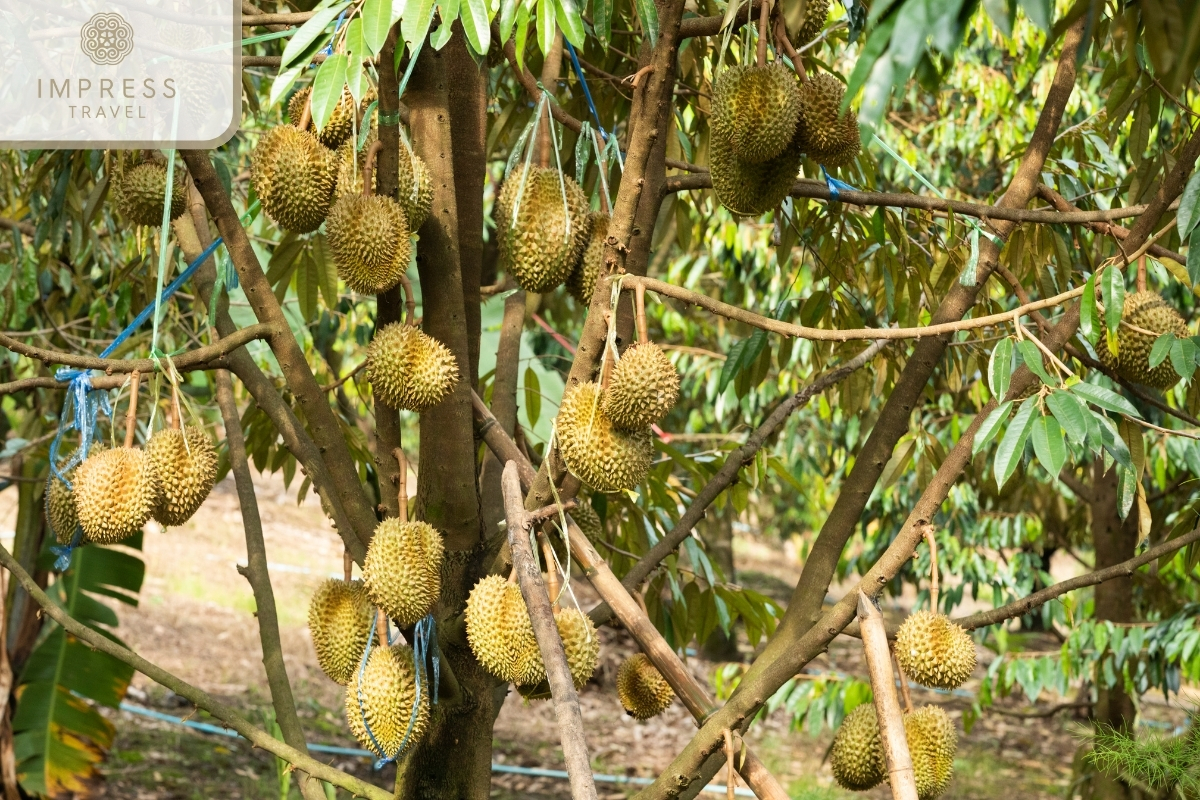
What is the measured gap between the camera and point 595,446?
1.30 m

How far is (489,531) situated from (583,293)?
0.50m

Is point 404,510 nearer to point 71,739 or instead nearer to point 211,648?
point 71,739

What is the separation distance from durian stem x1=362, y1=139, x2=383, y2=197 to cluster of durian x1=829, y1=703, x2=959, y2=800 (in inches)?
40.5

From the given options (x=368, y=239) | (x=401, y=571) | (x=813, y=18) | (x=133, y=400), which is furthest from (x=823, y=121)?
(x=133, y=400)

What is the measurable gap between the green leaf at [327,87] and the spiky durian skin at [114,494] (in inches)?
21.0

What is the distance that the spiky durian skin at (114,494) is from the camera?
4.40ft

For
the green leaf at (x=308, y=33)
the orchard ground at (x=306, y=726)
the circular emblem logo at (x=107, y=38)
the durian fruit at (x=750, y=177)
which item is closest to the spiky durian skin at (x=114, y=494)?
the green leaf at (x=308, y=33)

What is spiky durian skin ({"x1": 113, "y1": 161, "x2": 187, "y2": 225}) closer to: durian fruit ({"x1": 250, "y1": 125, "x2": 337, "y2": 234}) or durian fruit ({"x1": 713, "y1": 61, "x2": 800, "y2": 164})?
durian fruit ({"x1": 250, "y1": 125, "x2": 337, "y2": 234})

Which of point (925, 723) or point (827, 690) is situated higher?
point (925, 723)

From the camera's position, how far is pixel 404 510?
1511 millimetres

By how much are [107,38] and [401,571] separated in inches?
36.7

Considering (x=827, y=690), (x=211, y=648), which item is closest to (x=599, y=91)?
(x=827, y=690)

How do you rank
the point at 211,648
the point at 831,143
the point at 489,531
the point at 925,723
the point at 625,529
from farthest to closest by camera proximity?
the point at 211,648 → the point at 625,529 → the point at 489,531 → the point at 925,723 → the point at 831,143

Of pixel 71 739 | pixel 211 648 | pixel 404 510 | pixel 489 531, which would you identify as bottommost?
pixel 211 648
